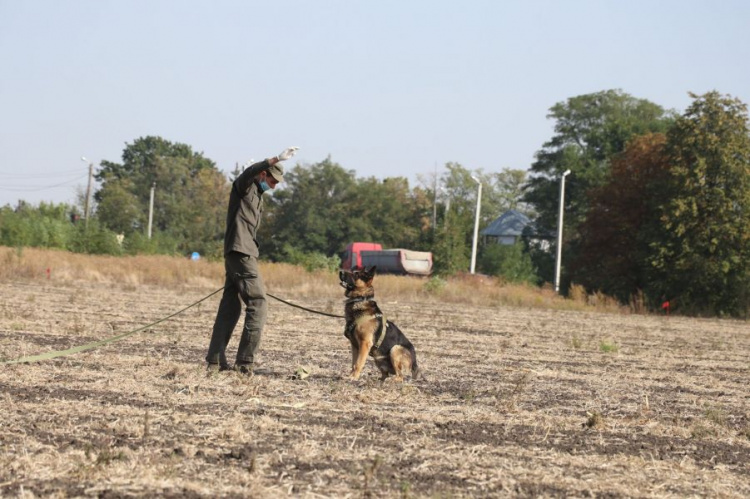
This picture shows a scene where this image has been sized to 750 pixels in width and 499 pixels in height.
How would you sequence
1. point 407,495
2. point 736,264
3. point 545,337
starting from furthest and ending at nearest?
point 736,264
point 545,337
point 407,495

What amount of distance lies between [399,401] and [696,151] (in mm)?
30772

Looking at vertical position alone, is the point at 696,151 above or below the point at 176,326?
above

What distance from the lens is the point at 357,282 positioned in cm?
1038

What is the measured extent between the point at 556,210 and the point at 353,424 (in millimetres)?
66813

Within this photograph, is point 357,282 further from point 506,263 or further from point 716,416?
point 506,263

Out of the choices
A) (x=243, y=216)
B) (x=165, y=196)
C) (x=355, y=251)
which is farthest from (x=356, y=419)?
(x=165, y=196)

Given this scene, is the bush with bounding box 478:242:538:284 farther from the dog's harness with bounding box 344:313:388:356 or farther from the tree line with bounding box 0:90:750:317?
the dog's harness with bounding box 344:313:388:356

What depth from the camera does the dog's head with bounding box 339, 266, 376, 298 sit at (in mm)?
10375

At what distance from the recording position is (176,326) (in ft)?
55.1

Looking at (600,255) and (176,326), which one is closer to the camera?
(176,326)

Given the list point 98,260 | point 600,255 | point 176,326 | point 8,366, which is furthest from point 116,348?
point 600,255

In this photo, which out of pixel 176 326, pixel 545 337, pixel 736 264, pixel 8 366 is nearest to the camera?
pixel 8 366

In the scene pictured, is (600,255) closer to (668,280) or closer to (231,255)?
(668,280)

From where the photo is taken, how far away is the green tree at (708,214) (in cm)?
3644
